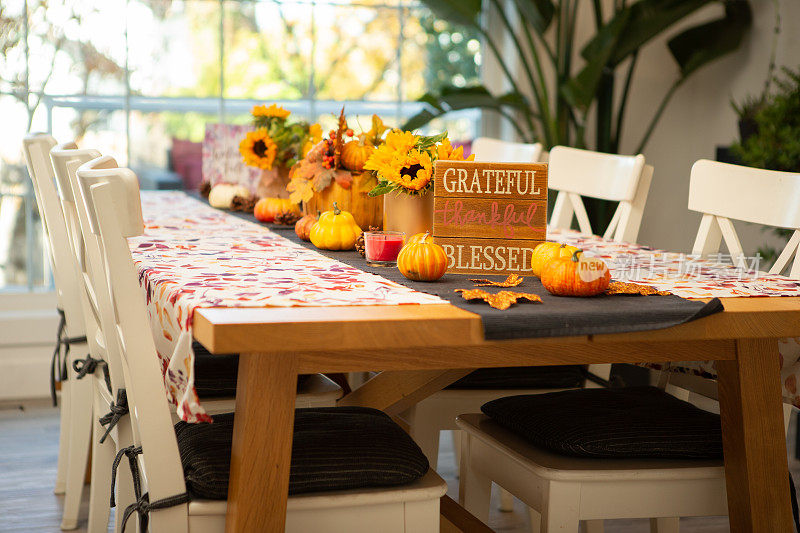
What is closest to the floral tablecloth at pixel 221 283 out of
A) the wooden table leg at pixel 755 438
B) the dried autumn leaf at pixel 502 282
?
the dried autumn leaf at pixel 502 282

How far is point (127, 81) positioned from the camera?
12.6 ft

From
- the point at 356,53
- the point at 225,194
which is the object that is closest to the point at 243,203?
the point at 225,194

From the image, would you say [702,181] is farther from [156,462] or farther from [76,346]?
[76,346]

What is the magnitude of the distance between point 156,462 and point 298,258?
0.55m

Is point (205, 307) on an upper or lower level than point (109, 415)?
upper

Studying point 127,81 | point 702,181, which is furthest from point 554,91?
point 702,181

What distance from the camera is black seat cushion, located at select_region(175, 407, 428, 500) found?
1302mm

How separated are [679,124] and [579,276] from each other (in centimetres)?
342

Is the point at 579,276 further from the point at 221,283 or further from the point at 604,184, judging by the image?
the point at 604,184

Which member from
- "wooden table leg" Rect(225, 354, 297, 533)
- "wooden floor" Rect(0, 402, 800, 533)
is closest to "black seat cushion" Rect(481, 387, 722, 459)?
"wooden table leg" Rect(225, 354, 297, 533)

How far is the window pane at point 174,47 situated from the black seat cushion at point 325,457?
2675 mm

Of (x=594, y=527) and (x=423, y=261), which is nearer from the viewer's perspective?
(x=423, y=261)

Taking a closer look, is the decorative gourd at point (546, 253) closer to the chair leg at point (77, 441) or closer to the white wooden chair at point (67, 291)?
the white wooden chair at point (67, 291)

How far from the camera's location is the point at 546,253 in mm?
1402
